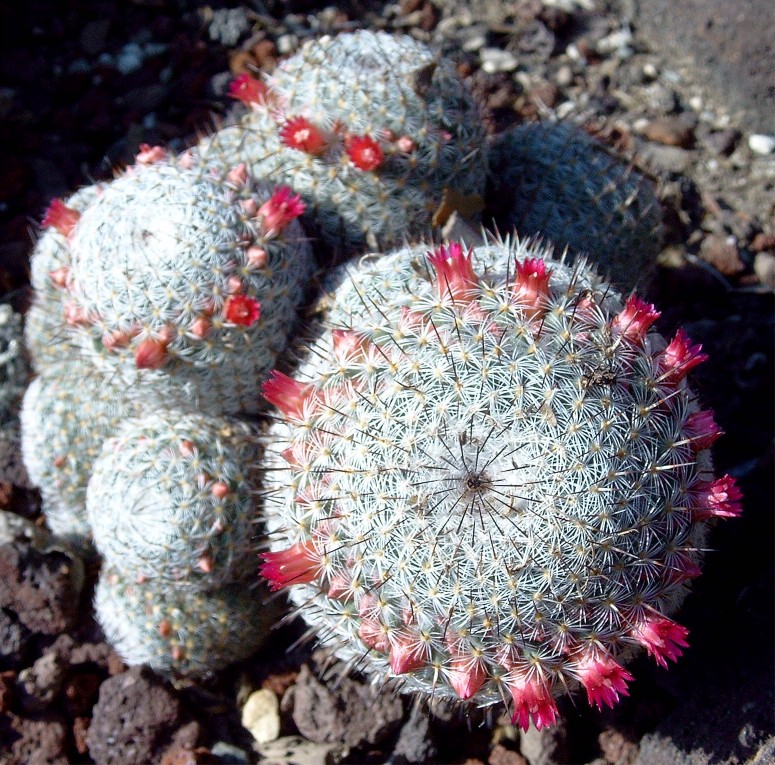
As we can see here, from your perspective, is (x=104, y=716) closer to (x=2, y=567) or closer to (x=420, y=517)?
(x=2, y=567)

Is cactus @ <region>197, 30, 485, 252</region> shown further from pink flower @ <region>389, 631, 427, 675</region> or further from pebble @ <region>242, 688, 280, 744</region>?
pebble @ <region>242, 688, 280, 744</region>

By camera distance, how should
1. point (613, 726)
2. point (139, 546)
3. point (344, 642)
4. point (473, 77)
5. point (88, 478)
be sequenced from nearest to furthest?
1. point (344, 642)
2. point (139, 546)
3. point (613, 726)
4. point (88, 478)
5. point (473, 77)

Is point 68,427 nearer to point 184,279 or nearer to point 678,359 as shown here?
point 184,279

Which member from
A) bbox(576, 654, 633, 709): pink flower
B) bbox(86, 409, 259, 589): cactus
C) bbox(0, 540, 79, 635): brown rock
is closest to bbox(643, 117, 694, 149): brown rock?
bbox(86, 409, 259, 589): cactus

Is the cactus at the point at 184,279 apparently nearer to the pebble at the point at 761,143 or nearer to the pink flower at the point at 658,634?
the pink flower at the point at 658,634

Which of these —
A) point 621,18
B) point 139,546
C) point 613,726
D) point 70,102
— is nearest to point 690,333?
point 613,726

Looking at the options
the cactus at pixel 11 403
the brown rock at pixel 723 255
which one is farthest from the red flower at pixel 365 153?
the brown rock at pixel 723 255
